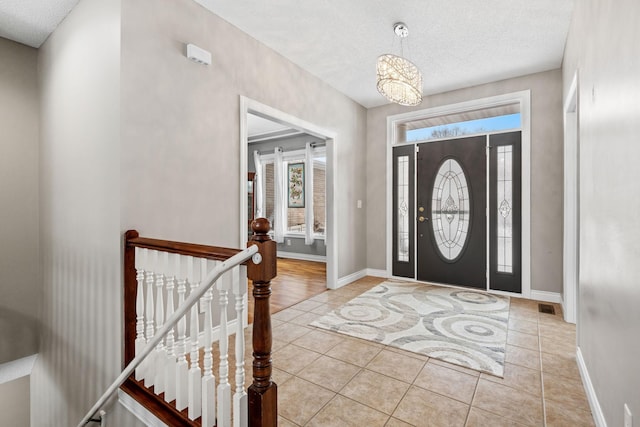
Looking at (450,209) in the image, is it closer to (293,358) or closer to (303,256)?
(293,358)

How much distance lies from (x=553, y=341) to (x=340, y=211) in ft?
8.92

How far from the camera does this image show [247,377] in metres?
2.14

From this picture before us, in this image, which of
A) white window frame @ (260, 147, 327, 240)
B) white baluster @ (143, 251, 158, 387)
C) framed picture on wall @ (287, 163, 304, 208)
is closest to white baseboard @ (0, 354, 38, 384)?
white baluster @ (143, 251, 158, 387)

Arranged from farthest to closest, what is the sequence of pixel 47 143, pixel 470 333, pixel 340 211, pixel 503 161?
pixel 340 211 → pixel 503 161 → pixel 47 143 → pixel 470 333

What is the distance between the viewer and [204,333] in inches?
62.4

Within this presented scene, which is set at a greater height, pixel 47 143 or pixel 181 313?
pixel 47 143

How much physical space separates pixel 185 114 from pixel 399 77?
5.85ft

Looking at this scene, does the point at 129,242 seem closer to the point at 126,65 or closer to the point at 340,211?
the point at 126,65

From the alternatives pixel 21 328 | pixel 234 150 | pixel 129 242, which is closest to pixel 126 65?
pixel 234 150

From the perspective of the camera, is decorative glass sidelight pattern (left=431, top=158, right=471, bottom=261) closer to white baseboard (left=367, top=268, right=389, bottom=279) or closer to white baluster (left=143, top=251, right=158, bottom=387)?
white baseboard (left=367, top=268, right=389, bottom=279)

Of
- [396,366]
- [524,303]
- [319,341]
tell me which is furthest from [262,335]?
[524,303]

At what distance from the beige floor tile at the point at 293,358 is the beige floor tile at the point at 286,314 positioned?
64 centimetres

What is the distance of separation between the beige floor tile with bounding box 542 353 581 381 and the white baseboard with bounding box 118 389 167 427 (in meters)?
2.53

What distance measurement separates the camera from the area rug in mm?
2459
